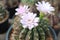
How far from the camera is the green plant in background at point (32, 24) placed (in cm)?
101

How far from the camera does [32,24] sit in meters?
1.00

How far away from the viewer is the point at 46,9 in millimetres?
1071

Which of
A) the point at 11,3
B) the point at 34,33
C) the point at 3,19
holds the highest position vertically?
the point at 11,3

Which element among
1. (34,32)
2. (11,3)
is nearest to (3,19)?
(11,3)

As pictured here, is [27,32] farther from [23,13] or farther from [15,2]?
[15,2]

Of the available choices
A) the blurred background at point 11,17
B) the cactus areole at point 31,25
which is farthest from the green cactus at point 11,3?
the cactus areole at point 31,25

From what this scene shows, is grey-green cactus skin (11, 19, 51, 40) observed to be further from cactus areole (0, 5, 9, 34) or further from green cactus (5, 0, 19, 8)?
green cactus (5, 0, 19, 8)

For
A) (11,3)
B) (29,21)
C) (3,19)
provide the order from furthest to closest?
(11,3) → (3,19) → (29,21)

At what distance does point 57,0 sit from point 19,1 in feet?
1.43

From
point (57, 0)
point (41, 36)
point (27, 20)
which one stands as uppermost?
point (57, 0)

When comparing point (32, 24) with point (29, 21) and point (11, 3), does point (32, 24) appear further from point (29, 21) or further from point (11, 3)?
point (11, 3)

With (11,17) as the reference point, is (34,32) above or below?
below

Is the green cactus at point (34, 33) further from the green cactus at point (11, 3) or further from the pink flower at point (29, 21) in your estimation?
the green cactus at point (11, 3)

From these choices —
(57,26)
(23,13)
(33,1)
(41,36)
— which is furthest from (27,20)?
(57,26)
